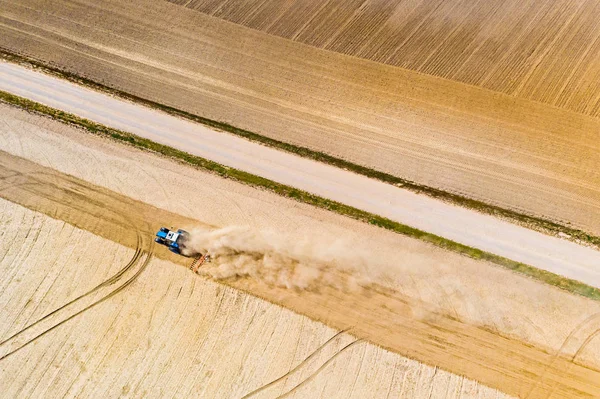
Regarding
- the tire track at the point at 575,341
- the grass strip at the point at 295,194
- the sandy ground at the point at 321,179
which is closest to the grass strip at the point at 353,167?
the sandy ground at the point at 321,179

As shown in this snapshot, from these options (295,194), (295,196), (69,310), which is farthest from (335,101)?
(69,310)

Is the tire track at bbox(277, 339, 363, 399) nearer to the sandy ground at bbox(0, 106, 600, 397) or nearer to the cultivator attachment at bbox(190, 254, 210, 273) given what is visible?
the sandy ground at bbox(0, 106, 600, 397)

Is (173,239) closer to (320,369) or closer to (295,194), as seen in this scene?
(295,194)

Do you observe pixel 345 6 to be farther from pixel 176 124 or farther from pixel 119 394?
pixel 119 394

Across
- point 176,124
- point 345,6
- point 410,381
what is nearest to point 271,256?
point 410,381

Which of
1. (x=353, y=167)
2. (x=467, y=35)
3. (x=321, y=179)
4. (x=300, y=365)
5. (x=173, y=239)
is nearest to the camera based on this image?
(x=300, y=365)

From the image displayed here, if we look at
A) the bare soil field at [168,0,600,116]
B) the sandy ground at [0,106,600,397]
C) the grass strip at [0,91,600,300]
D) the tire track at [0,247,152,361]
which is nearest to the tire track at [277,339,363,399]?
the sandy ground at [0,106,600,397]
